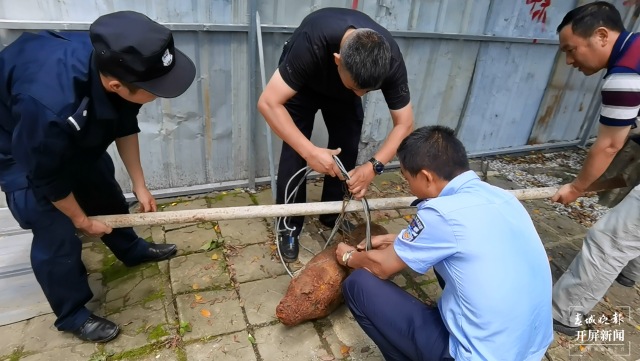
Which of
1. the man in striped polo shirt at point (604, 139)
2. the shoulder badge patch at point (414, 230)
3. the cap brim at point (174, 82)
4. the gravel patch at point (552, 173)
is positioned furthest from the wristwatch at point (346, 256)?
the gravel patch at point (552, 173)

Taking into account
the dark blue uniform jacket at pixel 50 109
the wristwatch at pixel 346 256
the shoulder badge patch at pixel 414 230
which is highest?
the dark blue uniform jacket at pixel 50 109

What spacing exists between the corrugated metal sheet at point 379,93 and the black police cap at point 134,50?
1683 millimetres

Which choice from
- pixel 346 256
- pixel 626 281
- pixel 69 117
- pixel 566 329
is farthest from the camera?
pixel 626 281

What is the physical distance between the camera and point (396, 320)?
1998 mm

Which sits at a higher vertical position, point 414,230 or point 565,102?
point 414,230

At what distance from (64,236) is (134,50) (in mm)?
1240

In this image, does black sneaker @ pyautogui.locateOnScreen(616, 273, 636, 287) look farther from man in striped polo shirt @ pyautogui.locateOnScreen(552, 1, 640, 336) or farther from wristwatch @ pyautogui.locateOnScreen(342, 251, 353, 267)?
wristwatch @ pyautogui.locateOnScreen(342, 251, 353, 267)

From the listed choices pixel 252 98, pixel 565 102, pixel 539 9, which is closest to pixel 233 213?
pixel 252 98

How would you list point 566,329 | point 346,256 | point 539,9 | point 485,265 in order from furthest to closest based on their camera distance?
point 539,9 → point 566,329 → point 346,256 → point 485,265

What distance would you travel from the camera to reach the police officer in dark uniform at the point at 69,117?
5.44 feet

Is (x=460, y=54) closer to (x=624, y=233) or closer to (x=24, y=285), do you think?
(x=624, y=233)

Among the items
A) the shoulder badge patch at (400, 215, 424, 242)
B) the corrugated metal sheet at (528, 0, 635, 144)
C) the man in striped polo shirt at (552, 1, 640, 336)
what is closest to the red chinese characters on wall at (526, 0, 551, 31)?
the corrugated metal sheet at (528, 0, 635, 144)

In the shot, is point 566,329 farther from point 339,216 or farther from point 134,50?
point 134,50

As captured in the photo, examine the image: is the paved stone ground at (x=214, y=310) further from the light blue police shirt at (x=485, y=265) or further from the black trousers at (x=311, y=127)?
the light blue police shirt at (x=485, y=265)
